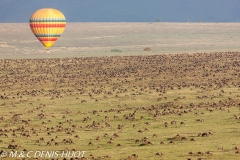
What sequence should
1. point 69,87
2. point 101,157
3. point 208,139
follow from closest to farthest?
point 101,157
point 208,139
point 69,87

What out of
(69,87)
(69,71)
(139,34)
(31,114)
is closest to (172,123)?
(31,114)

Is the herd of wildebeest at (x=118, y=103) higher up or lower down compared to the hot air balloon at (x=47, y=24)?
lower down

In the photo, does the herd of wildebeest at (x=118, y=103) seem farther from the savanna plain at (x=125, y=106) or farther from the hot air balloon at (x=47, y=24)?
the hot air balloon at (x=47, y=24)

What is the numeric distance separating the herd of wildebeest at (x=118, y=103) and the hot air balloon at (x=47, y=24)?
4.08 metres

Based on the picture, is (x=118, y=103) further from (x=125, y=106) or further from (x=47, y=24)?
(x=47, y=24)

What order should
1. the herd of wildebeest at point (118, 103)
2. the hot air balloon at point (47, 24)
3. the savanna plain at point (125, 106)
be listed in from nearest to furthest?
the savanna plain at point (125, 106) < the herd of wildebeest at point (118, 103) < the hot air balloon at point (47, 24)

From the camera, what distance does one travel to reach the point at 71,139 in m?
32.3

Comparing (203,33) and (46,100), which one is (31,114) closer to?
(46,100)

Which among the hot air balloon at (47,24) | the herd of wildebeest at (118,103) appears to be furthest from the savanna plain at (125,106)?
the hot air balloon at (47,24)

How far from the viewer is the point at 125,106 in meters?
47.1

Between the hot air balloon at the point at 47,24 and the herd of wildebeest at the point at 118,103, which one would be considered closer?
the herd of wildebeest at the point at 118,103

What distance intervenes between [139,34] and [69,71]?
81.1m

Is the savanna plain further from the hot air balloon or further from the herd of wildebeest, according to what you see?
the hot air balloon

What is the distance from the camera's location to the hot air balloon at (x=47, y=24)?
65.2m
